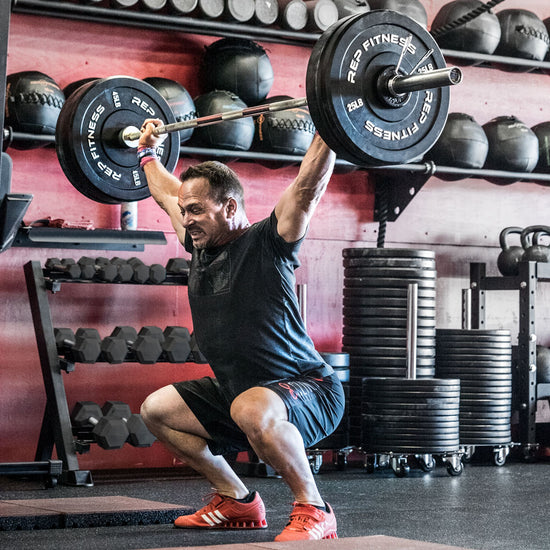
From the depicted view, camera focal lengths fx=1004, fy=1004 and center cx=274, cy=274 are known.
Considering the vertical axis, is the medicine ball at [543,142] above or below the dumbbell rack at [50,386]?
above

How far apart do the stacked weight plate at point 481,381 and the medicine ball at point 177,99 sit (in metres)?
1.82

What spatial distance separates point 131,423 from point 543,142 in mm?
2999

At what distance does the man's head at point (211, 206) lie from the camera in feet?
10.4

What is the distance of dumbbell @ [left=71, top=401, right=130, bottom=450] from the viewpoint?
4.58 meters

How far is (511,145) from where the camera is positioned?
576 cm

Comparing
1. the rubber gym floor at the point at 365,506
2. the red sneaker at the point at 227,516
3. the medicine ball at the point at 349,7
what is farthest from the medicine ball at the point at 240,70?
the red sneaker at the point at 227,516

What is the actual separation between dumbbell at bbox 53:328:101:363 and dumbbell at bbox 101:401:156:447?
0.25m

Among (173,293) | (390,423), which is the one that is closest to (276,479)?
(390,423)

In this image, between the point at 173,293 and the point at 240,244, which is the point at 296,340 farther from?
the point at 173,293

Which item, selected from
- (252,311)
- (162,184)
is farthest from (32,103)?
(252,311)

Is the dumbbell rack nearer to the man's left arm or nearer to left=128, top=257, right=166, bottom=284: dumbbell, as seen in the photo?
left=128, top=257, right=166, bottom=284: dumbbell

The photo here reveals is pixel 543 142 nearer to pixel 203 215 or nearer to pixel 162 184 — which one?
pixel 162 184

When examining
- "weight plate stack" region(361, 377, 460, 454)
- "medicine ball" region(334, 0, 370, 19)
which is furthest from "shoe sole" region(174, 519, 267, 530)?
"medicine ball" region(334, 0, 370, 19)

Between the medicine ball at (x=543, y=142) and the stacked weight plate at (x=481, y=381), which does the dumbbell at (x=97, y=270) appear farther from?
the medicine ball at (x=543, y=142)
